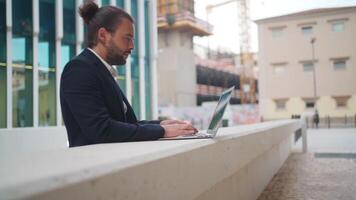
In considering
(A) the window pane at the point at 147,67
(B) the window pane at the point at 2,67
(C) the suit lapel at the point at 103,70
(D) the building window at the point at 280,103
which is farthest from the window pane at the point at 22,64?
(D) the building window at the point at 280,103

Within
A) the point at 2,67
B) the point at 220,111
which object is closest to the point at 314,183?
the point at 220,111

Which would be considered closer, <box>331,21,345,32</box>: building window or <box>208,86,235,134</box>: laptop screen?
<box>208,86,235,134</box>: laptop screen

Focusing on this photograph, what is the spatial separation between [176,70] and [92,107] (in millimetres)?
41979

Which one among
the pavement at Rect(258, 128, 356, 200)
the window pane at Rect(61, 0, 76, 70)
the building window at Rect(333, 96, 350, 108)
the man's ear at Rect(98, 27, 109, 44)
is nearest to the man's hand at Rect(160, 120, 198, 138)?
the man's ear at Rect(98, 27, 109, 44)

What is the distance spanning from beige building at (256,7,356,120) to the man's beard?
31.3 m

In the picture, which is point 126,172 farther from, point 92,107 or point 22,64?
point 22,64

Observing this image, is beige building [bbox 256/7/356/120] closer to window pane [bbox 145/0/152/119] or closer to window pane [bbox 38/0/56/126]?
window pane [bbox 145/0/152/119]

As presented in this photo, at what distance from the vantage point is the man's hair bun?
2131 mm

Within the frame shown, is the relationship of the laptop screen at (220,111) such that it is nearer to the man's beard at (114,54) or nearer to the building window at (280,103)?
the man's beard at (114,54)

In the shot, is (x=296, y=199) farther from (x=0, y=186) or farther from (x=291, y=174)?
(x=0, y=186)

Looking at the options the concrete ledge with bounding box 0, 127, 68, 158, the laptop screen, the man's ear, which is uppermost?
the man's ear

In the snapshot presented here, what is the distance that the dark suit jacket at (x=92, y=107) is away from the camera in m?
1.82

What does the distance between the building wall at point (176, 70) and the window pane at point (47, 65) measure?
27252 mm

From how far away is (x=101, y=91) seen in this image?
1958mm
